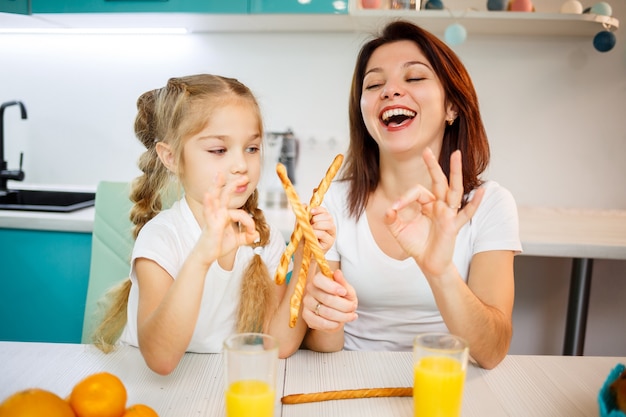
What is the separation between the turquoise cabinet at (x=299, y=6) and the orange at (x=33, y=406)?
5.52ft

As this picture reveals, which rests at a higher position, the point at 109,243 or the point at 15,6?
the point at 15,6

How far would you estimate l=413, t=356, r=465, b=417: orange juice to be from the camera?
741mm

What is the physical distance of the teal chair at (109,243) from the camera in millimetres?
1537

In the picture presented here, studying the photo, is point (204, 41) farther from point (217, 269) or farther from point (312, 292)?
point (312, 292)

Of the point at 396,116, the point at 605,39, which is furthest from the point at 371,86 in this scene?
the point at 605,39

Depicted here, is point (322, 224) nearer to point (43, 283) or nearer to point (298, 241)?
point (298, 241)

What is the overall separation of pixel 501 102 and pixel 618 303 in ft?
3.18

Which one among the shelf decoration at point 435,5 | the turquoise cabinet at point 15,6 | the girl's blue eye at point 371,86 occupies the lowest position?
the girl's blue eye at point 371,86

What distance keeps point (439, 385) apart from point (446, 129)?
856 millimetres

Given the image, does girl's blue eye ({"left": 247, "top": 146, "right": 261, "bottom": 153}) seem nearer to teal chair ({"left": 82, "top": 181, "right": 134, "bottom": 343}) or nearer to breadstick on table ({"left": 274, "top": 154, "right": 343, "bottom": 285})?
breadstick on table ({"left": 274, "top": 154, "right": 343, "bottom": 285})

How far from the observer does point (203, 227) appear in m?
1.08

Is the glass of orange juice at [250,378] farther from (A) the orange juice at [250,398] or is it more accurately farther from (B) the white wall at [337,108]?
(B) the white wall at [337,108]

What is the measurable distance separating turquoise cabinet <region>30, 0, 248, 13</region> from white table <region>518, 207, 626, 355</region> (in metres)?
1.29

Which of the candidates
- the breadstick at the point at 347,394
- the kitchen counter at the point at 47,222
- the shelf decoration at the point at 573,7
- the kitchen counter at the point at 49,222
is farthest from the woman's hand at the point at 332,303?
the shelf decoration at the point at 573,7
